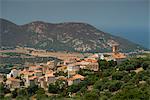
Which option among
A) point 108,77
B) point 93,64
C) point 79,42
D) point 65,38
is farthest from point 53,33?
point 108,77

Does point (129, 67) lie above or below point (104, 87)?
above

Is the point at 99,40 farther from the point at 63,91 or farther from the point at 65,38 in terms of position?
the point at 63,91

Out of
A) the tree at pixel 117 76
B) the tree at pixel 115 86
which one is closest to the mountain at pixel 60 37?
the tree at pixel 117 76

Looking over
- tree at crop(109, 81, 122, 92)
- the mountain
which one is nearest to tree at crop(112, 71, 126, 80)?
tree at crop(109, 81, 122, 92)

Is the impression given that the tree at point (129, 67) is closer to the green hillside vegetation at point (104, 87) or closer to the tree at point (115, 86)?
the green hillside vegetation at point (104, 87)

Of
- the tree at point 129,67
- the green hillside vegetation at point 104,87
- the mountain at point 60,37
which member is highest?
the mountain at point 60,37

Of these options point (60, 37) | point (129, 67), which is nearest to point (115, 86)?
point (129, 67)

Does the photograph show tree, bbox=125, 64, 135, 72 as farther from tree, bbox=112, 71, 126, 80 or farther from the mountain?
the mountain

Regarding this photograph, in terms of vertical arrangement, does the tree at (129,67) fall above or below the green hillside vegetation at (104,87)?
above

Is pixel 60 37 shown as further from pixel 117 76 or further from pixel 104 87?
pixel 104 87
